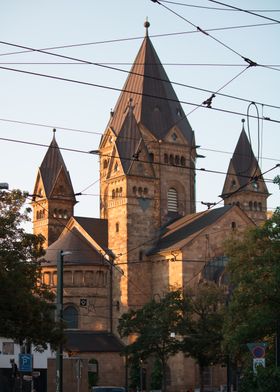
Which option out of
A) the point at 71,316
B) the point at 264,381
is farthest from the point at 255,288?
the point at 71,316

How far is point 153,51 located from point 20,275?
178 feet

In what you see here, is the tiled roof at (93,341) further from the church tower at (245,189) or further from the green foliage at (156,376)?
the church tower at (245,189)

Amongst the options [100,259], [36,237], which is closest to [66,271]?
[100,259]

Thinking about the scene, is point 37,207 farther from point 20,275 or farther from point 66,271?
point 20,275

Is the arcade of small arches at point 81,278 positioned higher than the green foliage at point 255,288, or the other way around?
the arcade of small arches at point 81,278

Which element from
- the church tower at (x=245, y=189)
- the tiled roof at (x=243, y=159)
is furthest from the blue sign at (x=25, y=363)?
the tiled roof at (x=243, y=159)

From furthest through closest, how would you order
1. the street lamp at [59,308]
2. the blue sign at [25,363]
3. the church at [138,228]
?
the church at [138,228]
the blue sign at [25,363]
the street lamp at [59,308]

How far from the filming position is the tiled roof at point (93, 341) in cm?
7188

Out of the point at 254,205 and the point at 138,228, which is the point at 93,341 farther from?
the point at 254,205

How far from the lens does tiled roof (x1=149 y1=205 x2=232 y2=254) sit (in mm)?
75812

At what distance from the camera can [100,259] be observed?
3019 inches

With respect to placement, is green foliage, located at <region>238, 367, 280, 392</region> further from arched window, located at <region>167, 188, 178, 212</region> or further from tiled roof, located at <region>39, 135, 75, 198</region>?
tiled roof, located at <region>39, 135, 75, 198</region>

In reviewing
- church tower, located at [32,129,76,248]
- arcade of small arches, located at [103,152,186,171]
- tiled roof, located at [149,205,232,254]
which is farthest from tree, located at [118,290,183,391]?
church tower, located at [32,129,76,248]

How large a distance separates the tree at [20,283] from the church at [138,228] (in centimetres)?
2985
